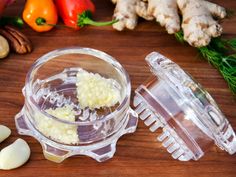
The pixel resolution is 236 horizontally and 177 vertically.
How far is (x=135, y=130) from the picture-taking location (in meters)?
1.19

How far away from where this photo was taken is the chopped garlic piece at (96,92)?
120 cm

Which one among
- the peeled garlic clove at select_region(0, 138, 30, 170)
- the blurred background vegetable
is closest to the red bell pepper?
the blurred background vegetable

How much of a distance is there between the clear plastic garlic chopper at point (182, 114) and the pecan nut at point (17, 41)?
27 centimetres

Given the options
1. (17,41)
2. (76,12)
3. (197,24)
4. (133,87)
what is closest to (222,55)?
(197,24)

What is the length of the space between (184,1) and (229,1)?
0.21 meters

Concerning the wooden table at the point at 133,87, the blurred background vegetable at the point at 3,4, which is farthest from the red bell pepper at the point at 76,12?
the blurred background vegetable at the point at 3,4

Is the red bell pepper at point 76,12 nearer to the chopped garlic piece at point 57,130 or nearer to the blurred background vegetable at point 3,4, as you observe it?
the blurred background vegetable at point 3,4

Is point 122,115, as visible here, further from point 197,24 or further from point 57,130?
point 197,24

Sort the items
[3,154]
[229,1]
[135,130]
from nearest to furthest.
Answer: [3,154] < [135,130] < [229,1]

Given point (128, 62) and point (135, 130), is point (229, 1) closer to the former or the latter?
point (128, 62)

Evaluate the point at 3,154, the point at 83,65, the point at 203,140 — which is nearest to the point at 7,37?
the point at 83,65

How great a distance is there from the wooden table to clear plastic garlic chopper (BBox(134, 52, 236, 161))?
0.09 ft

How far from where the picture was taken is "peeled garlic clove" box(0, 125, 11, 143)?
113cm

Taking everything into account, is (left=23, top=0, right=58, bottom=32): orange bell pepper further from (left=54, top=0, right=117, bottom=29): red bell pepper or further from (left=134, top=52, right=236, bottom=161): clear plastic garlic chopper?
(left=134, top=52, right=236, bottom=161): clear plastic garlic chopper
